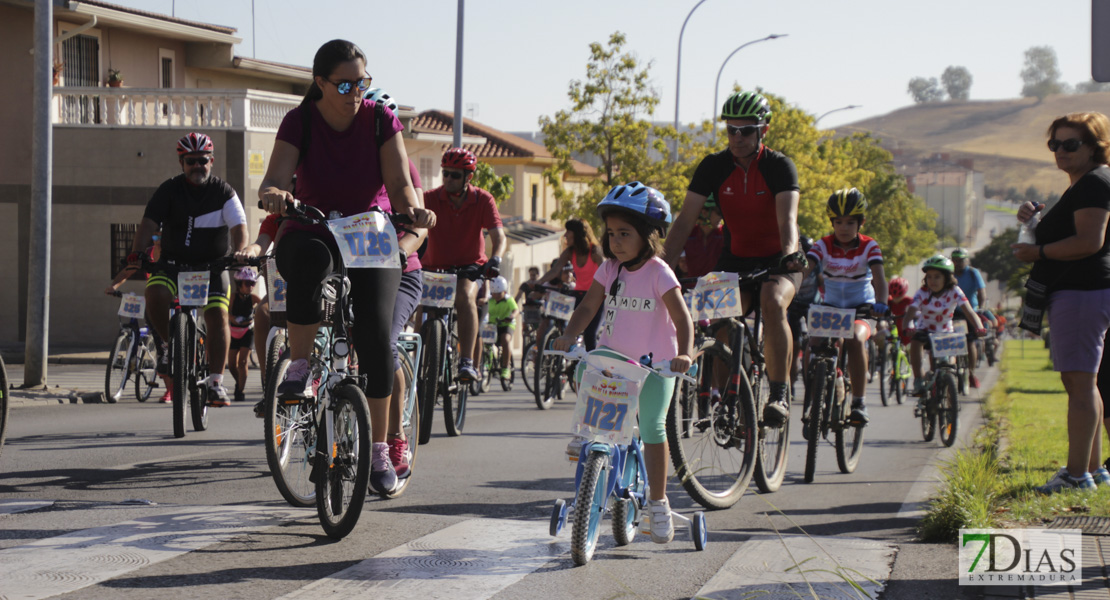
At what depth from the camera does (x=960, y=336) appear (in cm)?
1209

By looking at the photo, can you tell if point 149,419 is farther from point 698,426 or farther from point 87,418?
point 698,426

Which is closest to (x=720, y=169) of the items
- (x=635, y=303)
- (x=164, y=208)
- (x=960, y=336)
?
(x=635, y=303)

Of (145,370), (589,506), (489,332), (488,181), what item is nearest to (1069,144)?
(589,506)

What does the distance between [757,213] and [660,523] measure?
8.55 ft

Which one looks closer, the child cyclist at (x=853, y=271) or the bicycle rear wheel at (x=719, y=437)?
the bicycle rear wheel at (x=719, y=437)

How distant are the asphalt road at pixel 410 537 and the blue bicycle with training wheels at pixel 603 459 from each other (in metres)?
0.16

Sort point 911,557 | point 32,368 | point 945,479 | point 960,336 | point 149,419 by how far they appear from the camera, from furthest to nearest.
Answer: point 32,368 → point 960,336 → point 149,419 → point 945,479 → point 911,557

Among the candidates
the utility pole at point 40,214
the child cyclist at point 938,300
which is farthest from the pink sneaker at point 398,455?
the utility pole at point 40,214

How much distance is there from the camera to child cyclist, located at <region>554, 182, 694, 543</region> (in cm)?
547

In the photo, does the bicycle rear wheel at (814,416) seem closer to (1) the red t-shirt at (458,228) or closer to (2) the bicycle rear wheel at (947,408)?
(1) the red t-shirt at (458,228)

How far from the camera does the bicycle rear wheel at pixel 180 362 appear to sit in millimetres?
8867

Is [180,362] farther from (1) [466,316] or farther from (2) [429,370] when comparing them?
(1) [466,316]

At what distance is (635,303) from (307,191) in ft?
5.33

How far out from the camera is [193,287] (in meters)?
9.14
